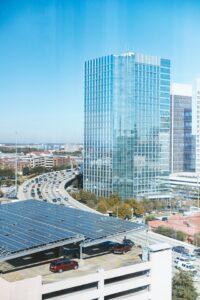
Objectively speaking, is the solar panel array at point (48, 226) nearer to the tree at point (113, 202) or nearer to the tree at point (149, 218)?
the tree at point (149, 218)

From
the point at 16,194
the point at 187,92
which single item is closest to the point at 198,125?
the point at 187,92

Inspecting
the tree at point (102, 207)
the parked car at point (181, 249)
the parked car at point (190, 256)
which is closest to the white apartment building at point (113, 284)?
the parked car at point (190, 256)

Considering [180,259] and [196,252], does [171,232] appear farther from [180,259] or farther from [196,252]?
[180,259]

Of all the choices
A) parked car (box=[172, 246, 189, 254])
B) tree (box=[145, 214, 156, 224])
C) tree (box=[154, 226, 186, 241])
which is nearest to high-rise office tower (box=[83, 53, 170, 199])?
tree (box=[145, 214, 156, 224])

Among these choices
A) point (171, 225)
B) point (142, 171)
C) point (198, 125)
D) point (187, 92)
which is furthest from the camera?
point (187, 92)

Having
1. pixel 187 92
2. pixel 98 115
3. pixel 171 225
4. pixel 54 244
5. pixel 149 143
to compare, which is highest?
pixel 187 92

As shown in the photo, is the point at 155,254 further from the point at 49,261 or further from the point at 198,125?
the point at 198,125

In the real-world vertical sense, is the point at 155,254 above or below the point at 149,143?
below

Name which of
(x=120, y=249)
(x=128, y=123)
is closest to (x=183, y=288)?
(x=120, y=249)
